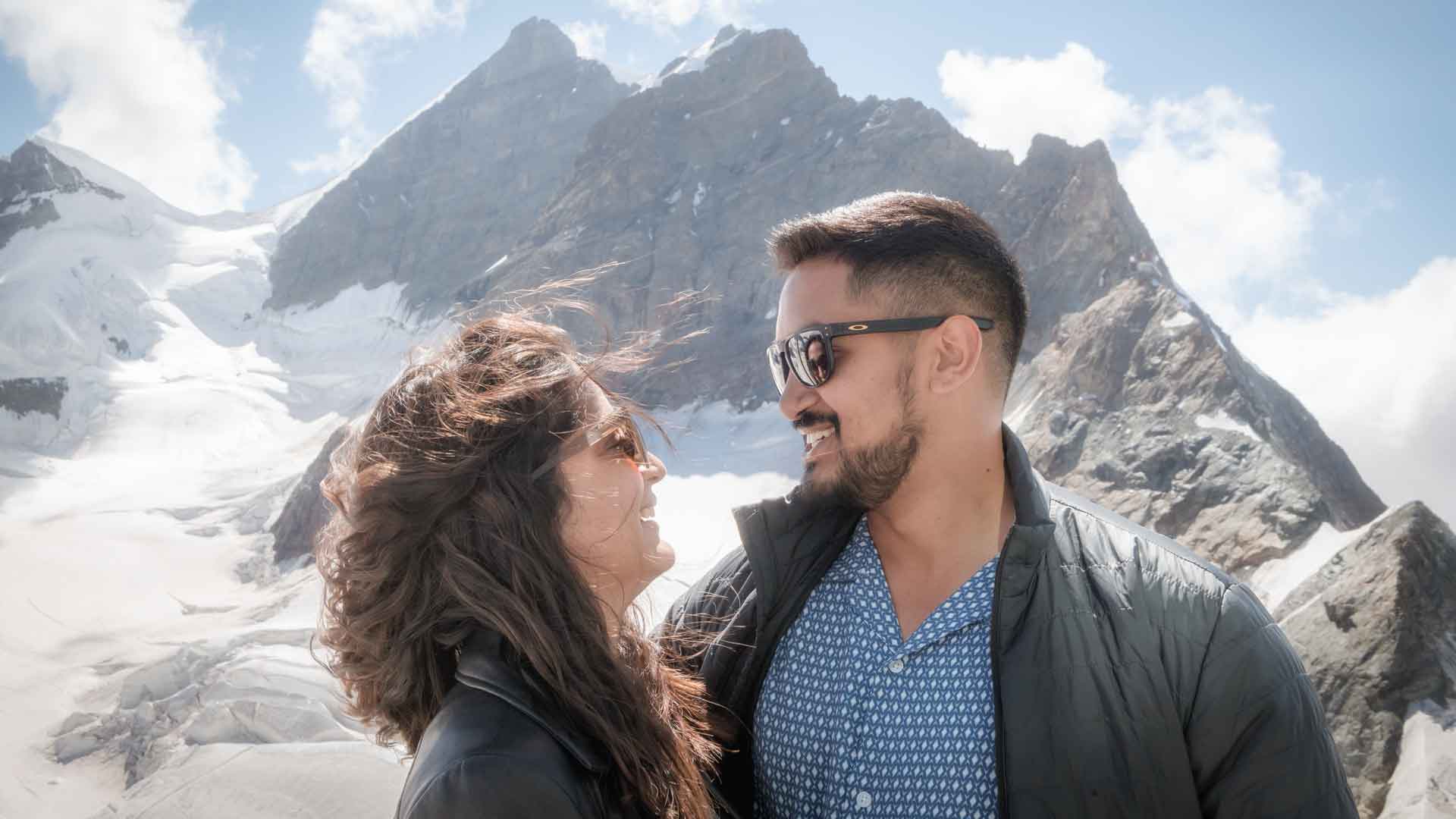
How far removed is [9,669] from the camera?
28547 mm

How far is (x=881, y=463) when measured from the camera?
3096mm

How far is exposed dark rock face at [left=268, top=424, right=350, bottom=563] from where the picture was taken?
132ft

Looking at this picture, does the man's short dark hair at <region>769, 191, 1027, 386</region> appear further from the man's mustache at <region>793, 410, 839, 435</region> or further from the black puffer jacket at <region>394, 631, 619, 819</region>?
the black puffer jacket at <region>394, 631, 619, 819</region>

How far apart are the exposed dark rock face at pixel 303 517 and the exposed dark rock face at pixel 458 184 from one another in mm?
34606

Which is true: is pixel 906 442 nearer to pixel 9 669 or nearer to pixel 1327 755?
pixel 1327 755

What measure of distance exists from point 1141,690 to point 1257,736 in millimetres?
281

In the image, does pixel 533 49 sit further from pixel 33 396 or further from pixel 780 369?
pixel 780 369

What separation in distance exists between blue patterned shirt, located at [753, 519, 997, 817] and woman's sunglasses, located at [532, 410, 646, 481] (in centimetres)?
84

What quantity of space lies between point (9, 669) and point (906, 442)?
115ft

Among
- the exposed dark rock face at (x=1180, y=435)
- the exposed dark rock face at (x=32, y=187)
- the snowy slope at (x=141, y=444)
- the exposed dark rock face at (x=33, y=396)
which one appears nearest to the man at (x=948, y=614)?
the snowy slope at (x=141, y=444)

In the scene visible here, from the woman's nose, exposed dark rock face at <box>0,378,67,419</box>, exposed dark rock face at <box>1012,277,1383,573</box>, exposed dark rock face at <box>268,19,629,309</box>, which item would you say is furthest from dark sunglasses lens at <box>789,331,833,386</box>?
exposed dark rock face at <box>0,378,67,419</box>

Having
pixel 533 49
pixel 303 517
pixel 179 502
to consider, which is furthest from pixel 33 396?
pixel 533 49

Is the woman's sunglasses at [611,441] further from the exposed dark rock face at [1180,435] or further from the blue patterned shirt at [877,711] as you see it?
the exposed dark rock face at [1180,435]

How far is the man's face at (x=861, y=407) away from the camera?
311 centimetres
